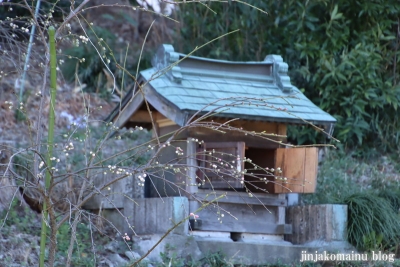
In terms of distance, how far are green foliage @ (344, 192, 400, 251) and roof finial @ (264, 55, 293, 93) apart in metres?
1.37

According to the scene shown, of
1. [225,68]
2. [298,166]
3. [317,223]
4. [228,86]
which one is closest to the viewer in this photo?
[298,166]

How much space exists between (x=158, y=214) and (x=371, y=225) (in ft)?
7.14

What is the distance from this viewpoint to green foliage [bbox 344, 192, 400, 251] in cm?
647

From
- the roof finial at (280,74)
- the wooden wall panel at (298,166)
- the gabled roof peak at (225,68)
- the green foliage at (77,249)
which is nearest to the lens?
the green foliage at (77,249)

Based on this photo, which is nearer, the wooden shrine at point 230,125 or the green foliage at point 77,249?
the green foliage at point 77,249

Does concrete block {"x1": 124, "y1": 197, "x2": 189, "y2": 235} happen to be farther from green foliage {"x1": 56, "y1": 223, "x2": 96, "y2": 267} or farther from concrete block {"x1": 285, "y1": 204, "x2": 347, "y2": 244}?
concrete block {"x1": 285, "y1": 204, "x2": 347, "y2": 244}

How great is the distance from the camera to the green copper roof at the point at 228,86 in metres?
6.12

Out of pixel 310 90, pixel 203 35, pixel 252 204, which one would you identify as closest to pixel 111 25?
pixel 203 35

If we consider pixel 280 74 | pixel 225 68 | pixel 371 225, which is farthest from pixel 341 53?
pixel 371 225

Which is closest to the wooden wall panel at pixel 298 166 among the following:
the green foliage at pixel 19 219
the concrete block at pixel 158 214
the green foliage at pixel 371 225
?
the green foliage at pixel 371 225

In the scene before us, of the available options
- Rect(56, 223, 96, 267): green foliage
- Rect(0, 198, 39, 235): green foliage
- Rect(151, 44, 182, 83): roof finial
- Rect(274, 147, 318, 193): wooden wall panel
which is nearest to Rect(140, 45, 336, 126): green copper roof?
Rect(151, 44, 182, 83): roof finial

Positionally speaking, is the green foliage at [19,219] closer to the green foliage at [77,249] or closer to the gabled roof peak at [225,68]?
the green foliage at [77,249]

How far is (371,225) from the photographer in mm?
6516

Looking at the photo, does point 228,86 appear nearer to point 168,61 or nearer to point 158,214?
point 168,61
